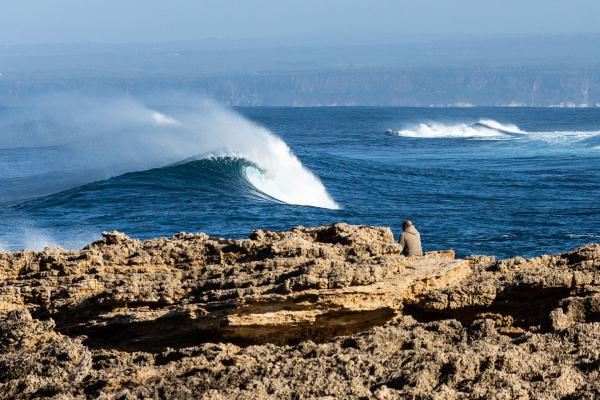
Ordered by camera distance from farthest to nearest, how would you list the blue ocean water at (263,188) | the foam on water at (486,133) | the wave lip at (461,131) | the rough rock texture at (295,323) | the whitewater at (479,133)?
1. the wave lip at (461,131)
2. the whitewater at (479,133)
3. the foam on water at (486,133)
4. the blue ocean water at (263,188)
5. the rough rock texture at (295,323)

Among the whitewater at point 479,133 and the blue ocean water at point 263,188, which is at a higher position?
the blue ocean water at point 263,188

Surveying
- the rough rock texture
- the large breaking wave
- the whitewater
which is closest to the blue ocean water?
the large breaking wave

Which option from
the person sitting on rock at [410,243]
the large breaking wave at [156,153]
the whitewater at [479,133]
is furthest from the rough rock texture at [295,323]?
the whitewater at [479,133]

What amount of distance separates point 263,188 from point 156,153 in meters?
7.44

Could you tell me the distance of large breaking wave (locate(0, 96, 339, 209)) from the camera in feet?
102

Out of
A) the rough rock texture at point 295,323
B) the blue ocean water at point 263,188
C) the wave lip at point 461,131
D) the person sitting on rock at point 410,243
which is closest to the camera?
the rough rock texture at point 295,323

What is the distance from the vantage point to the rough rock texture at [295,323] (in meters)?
6.41

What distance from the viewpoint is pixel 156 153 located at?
36500 millimetres

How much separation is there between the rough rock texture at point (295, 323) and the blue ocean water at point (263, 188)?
10016mm

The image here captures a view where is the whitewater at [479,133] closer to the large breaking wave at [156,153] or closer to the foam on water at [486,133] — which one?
the foam on water at [486,133]

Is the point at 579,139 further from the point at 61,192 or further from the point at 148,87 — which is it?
the point at 148,87

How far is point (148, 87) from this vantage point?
17662 centimetres

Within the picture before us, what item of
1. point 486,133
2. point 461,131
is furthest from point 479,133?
point 461,131

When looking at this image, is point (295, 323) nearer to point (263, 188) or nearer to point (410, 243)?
point (410, 243)
